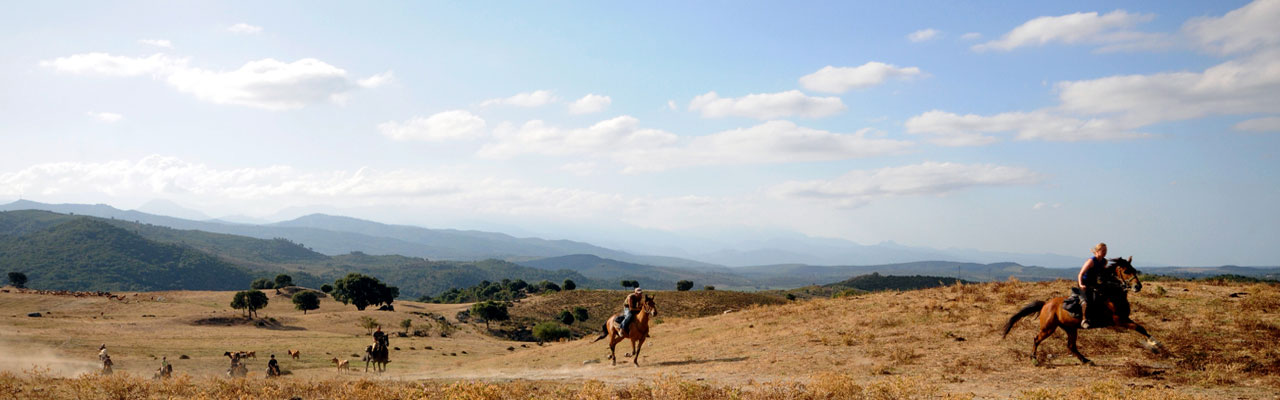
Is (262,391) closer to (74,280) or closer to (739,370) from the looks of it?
(739,370)

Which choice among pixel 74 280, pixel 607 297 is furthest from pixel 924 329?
pixel 74 280

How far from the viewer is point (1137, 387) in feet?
44.0

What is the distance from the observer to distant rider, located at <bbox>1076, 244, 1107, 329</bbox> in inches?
616

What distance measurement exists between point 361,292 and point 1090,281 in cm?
9592

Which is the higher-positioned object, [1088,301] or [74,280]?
[1088,301]

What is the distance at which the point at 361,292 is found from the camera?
3681 inches

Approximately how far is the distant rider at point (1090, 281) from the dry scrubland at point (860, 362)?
1462 mm

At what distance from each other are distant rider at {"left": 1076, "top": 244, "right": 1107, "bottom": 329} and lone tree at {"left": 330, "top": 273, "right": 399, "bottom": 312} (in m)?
92.8

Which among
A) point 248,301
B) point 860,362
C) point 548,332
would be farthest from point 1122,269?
point 248,301

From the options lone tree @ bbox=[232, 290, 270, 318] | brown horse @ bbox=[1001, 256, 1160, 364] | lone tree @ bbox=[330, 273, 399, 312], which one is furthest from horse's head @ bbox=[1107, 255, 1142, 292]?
lone tree @ bbox=[330, 273, 399, 312]

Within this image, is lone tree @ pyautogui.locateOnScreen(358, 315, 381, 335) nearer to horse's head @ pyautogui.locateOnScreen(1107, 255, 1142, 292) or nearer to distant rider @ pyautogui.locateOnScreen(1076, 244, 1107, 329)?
distant rider @ pyautogui.locateOnScreen(1076, 244, 1107, 329)

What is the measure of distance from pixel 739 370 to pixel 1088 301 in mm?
9562

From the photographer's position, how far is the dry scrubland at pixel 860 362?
1416 cm

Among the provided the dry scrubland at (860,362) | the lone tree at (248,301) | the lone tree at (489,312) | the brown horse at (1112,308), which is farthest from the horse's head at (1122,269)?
the lone tree at (248,301)
